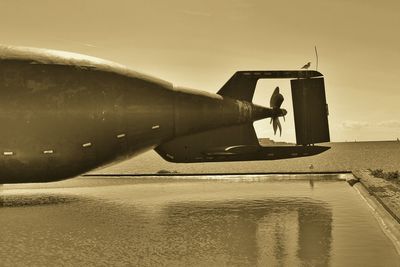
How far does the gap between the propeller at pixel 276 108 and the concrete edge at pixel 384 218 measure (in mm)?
4364

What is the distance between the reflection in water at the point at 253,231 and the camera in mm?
8172

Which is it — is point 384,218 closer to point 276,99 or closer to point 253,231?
point 253,231

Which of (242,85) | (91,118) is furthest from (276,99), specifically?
(91,118)

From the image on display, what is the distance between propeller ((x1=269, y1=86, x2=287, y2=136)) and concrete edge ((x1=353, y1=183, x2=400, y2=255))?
436cm

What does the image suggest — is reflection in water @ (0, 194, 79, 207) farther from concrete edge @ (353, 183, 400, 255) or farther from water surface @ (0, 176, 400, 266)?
concrete edge @ (353, 183, 400, 255)

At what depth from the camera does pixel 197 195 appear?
54.6ft

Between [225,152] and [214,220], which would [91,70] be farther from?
[214,220]

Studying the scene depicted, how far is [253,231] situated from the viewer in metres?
10.2

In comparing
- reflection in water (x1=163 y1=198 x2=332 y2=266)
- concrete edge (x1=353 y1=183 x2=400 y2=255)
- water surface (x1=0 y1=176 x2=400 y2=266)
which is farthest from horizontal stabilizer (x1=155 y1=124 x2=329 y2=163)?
reflection in water (x1=163 y1=198 x2=332 y2=266)

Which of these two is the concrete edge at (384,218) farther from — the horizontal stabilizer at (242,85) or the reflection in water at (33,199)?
the reflection in water at (33,199)

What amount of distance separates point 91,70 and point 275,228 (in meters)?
8.47

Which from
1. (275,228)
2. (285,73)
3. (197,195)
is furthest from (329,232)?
(285,73)

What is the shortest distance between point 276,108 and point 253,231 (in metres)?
10.0

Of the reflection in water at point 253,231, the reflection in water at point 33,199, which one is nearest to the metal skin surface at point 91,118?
the reflection in water at point 33,199
